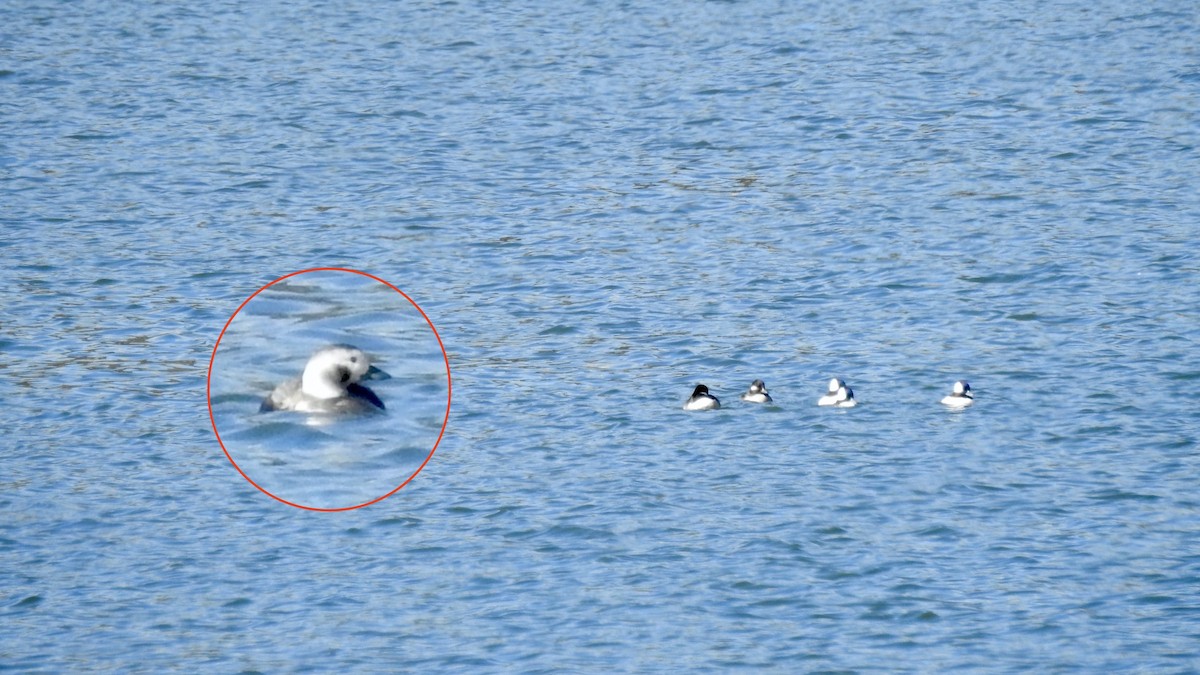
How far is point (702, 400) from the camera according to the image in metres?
16.5

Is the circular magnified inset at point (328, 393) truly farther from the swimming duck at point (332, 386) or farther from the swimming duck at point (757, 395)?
the swimming duck at point (757, 395)

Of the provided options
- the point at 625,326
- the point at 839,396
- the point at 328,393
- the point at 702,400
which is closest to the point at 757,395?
the point at 702,400

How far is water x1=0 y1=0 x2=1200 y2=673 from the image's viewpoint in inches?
503

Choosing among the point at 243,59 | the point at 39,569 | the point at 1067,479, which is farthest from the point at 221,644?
the point at 243,59

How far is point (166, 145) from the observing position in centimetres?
2558

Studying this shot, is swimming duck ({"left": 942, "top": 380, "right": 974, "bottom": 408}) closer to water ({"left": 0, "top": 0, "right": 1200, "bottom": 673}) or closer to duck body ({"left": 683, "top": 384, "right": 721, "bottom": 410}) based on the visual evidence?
water ({"left": 0, "top": 0, "right": 1200, "bottom": 673})

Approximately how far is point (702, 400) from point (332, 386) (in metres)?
7.38

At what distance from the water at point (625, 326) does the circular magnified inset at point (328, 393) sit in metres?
0.06

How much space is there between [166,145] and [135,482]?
1110cm

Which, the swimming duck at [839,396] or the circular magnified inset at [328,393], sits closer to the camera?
the circular magnified inset at [328,393]

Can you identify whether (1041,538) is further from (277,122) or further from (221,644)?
(277,122)

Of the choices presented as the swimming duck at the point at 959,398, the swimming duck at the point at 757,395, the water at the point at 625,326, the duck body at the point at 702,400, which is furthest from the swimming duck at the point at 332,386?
the swimming duck at the point at 959,398

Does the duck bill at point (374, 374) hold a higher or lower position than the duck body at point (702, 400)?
higher

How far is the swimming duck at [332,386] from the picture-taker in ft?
31.0
